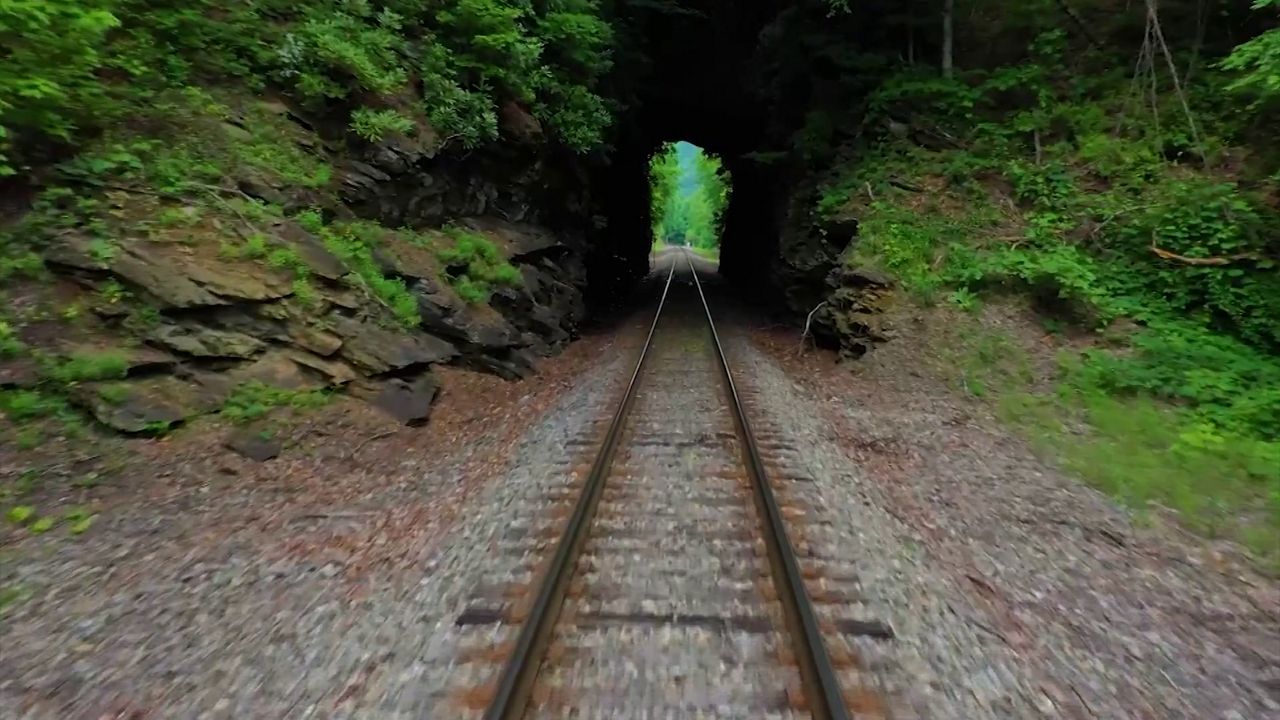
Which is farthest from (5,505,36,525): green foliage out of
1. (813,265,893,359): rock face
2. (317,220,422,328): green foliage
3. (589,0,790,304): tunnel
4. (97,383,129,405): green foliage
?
(589,0,790,304): tunnel

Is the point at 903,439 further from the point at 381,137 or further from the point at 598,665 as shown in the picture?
the point at 381,137

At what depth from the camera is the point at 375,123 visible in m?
10.5

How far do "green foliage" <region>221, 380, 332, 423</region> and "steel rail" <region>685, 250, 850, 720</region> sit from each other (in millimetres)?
4653

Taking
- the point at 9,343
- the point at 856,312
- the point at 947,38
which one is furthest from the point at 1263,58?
the point at 9,343

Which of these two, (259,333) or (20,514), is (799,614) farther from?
(259,333)

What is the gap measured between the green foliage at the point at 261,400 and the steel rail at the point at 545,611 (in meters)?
3.09

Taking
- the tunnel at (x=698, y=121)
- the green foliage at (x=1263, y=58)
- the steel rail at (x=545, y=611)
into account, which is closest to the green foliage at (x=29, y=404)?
the steel rail at (x=545, y=611)

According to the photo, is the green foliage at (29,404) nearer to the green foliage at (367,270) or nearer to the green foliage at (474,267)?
the green foliage at (367,270)

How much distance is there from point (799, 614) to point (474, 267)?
9134 millimetres

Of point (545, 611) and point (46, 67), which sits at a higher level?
point (46, 67)

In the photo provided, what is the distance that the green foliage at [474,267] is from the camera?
455 inches

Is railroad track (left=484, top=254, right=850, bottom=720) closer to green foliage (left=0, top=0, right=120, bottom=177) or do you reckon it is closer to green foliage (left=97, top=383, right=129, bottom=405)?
green foliage (left=97, top=383, right=129, bottom=405)

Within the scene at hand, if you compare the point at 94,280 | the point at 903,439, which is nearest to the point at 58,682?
the point at 94,280

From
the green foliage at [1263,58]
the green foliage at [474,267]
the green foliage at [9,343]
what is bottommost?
the green foliage at [474,267]
